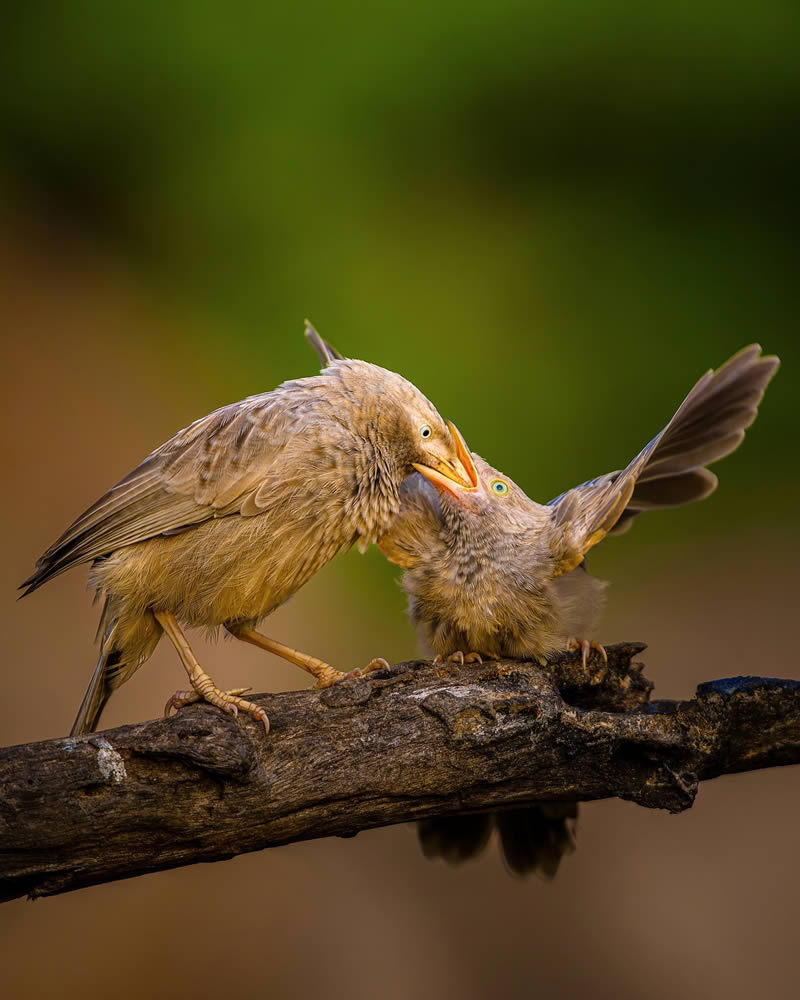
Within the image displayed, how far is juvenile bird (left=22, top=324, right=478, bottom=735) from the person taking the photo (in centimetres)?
262

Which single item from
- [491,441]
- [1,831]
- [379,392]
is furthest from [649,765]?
[491,441]

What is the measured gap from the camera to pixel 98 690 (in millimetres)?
2809

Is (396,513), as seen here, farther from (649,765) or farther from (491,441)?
(491,441)

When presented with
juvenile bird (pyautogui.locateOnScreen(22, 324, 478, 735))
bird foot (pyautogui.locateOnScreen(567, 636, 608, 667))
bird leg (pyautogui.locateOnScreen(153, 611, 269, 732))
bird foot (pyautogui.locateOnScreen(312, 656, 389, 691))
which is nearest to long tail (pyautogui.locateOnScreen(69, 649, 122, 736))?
juvenile bird (pyautogui.locateOnScreen(22, 324, 478, 735))

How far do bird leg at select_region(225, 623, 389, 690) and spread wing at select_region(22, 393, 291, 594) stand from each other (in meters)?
0.42

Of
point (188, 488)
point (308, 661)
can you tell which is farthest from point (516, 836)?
point (188, 488)

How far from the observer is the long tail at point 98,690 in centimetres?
279

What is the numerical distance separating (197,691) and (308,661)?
1.24 ft

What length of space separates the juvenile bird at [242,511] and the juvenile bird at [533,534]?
123mm

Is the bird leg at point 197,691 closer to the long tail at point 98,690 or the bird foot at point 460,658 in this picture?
the long tail at point 98,690

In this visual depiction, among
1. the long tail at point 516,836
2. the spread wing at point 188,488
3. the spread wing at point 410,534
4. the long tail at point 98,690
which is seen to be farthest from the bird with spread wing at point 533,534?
the long tail at point 98,690

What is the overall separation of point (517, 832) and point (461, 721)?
813 mm

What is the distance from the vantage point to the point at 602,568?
523 cm

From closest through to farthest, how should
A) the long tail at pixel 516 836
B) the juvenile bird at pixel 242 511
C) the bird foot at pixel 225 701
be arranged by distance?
the bird foot at pixel 225 701
the juvenile bird at pixel 242 511
the long tail at pixel 516 836
